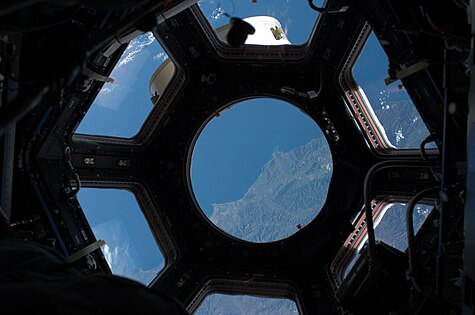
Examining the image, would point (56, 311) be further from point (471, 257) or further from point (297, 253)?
point (297, 253)

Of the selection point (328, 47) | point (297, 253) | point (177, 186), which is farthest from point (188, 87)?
point (297, 253)

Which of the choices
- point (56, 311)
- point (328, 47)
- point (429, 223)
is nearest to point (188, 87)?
point (328, 47)

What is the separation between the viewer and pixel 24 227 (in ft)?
23.7

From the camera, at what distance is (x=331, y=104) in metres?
10.3

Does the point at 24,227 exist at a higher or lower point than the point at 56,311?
higher

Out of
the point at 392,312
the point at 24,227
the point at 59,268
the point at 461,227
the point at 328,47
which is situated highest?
the point at 328,47

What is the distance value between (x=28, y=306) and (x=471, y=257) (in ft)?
10.2

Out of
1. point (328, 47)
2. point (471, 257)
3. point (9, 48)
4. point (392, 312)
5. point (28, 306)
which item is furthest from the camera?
point (328, 47)

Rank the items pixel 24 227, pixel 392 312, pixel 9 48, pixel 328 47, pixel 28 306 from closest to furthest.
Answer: pixel 28 306, pixel 392 312, pixel 9 48, pixel 24 227, pixel 328 47

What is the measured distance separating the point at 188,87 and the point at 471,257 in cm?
796

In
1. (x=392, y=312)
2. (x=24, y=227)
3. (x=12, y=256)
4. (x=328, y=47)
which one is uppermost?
(x=328, y=47)

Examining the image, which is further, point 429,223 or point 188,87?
point 188,87

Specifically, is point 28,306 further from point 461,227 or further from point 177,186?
point 177,186

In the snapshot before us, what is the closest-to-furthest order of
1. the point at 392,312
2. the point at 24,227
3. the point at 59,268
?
the point at 59,268, the point at 392,312, the point at 24,227
